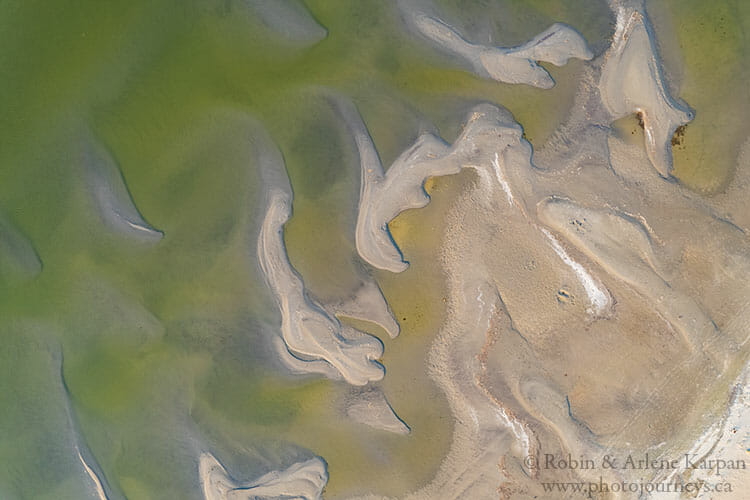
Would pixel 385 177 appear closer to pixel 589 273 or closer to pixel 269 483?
pixel 589 273

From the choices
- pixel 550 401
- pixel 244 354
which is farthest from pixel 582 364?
pixel 244 354

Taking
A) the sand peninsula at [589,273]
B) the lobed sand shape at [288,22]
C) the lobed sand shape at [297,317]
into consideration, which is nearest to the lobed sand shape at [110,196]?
the lobed sand shape at [297,317]

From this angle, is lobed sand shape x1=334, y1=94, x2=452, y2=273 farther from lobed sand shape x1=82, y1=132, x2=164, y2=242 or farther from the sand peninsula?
lobed sand shape x1=82, y1=132, x2=164, y2=242

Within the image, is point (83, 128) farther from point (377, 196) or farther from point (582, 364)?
point (582, 364)

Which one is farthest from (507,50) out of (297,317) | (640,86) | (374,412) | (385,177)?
(374,412)

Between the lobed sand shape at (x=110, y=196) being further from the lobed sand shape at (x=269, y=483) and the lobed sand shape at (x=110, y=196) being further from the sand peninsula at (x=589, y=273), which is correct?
the lobed sand shape at (x=269, y=483)

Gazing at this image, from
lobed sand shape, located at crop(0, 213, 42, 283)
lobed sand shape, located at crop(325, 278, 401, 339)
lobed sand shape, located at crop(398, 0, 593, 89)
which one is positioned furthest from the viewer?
lobed sand shape, located at crop(0, 213, 42, 283)
